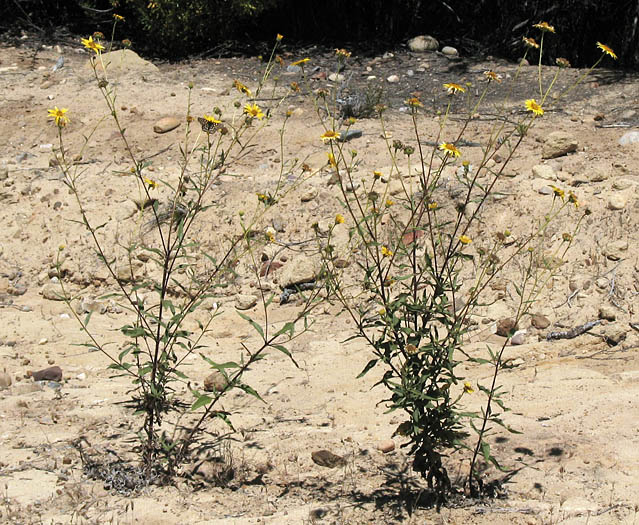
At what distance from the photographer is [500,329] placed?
461 cm

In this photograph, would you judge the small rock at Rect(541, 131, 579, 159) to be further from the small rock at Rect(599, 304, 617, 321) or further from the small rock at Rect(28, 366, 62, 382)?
the small rock at Rect(28, 366, 62, 382)

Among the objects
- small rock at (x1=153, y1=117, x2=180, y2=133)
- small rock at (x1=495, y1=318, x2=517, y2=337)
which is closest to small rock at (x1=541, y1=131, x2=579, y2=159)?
small rock at (x1=495, y1=318, x2=517, y2=337)

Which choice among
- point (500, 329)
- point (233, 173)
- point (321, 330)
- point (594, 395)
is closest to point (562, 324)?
point (500, 329)

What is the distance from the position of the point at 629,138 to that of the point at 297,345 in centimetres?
326

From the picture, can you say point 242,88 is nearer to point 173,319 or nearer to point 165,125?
point 173,319

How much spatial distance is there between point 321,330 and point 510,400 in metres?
1.50

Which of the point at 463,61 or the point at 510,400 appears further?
the point at 463,61

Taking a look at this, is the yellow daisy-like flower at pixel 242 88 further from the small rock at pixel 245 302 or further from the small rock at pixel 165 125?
the small rock at pixel 165 125

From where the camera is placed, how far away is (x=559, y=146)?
234 inches

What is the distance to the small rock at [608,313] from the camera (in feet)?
14.8

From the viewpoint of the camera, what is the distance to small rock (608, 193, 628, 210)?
524 centimetres

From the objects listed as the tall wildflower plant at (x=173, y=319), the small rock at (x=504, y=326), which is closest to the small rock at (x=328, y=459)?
the tall wildflower plant at (x=173, y=319)

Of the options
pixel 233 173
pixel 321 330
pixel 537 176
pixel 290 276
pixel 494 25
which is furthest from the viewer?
pixel 494 25

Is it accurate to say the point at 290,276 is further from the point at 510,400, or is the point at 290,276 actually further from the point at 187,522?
the point at 187,522
